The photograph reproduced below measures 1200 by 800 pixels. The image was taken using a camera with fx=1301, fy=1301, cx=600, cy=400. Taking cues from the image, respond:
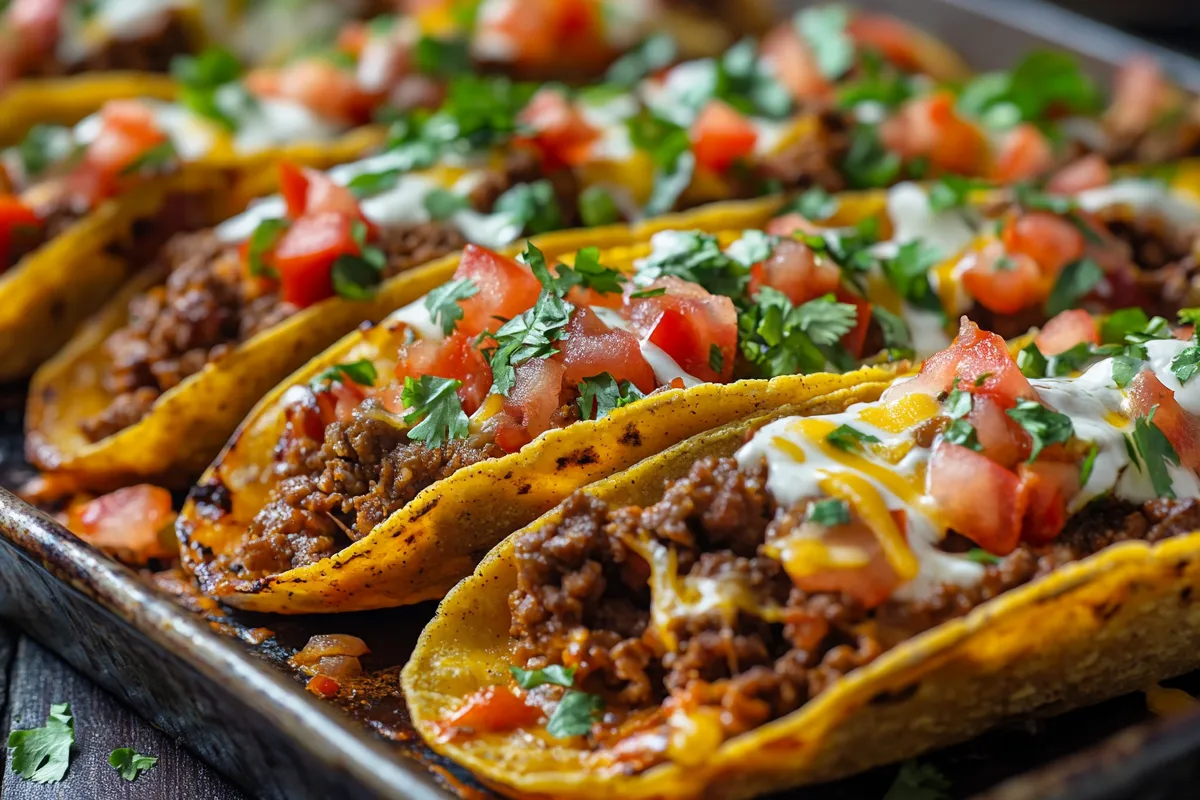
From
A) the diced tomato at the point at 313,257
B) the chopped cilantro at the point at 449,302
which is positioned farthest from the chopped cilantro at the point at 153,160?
the chopped cilantro at the point at 449,302

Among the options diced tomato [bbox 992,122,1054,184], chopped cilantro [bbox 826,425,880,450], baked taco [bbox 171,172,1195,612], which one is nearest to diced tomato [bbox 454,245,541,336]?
baked taco [bbox 171,172,1195,612]

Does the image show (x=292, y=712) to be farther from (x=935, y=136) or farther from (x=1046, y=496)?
(x=935, y=136)

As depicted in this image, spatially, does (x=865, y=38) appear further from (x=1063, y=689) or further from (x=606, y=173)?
(x=1063, y=689)

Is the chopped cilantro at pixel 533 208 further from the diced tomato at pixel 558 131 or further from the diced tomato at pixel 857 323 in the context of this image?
the diced tomato at pixel 857 323

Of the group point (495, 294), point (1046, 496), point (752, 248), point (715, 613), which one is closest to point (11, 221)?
point (495, 294)

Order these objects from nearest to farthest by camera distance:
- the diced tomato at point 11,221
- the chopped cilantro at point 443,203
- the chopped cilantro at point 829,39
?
the chopped cilantro at point 443,203
the diced tomato at point 11,221
the chopped cilantro at point 829,39

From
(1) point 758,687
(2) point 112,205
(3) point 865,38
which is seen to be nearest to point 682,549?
(1) point 758,687

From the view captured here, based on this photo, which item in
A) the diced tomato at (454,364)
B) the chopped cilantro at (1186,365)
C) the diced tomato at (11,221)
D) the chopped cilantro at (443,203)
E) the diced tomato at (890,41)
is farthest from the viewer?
the diced tomato at (890,41)
